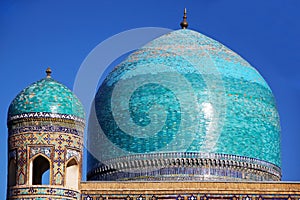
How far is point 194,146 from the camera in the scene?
18422 millimetres

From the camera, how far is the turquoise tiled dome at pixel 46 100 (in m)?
17.0

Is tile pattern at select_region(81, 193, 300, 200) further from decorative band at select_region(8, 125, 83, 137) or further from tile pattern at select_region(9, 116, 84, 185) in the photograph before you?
decorative band at select_region(8, 125, 83, 137)

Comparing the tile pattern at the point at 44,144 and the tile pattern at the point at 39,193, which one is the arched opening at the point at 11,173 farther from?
the tile pattern at the point at 39,193

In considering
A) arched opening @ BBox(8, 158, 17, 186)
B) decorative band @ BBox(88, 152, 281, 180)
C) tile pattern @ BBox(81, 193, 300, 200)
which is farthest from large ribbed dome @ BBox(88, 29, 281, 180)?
arched opening @ BBox(8, 158, 17, 186)

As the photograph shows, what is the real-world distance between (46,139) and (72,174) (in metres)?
0.76

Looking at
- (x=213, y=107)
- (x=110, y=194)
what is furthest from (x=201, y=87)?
(x=110, y=194)

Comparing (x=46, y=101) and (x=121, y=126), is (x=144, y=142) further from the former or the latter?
(x=46, y=101)

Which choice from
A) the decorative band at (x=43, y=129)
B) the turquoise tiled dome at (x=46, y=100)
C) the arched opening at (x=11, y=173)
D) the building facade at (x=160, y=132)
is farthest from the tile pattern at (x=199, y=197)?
the turquoise tiled dome at (x=46, y=100)

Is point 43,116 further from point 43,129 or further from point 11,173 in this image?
point 11,173

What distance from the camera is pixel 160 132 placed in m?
18.5

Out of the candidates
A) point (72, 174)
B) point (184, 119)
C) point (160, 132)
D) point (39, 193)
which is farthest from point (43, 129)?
point (184, 119)

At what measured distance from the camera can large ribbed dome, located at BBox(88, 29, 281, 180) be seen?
18.4 metres

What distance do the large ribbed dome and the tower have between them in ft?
5.19

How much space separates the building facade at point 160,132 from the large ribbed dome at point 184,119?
17 millimetres
